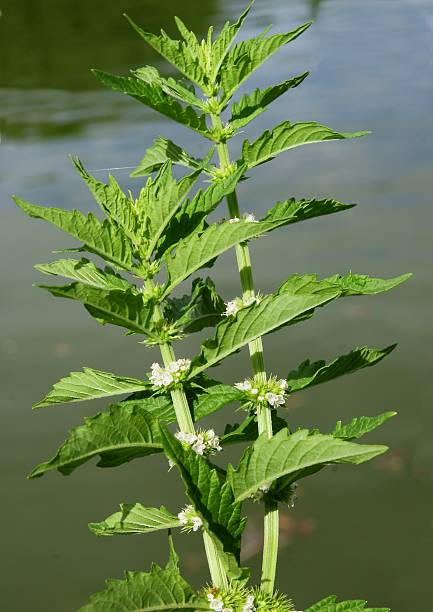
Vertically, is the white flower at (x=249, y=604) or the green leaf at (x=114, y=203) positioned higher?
the green leaf at (x=114, y=203)

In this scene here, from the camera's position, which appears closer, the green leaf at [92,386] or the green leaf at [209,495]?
the green leaf at [209,495]

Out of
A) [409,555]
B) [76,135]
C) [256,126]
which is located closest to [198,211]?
[409,555]

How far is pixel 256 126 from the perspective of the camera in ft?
8.63

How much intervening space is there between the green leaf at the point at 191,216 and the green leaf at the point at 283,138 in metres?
0.08

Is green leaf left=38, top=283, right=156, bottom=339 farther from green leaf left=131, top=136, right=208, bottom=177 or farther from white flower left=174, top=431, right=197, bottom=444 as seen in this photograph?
green leaf left=131, top=136, right=208, bottom=177

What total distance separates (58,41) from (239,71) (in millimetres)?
3455

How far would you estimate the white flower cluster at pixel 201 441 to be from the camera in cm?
73

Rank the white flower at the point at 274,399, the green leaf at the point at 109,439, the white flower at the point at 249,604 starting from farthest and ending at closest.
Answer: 1. the white flower at the point at 274,399
2. the white flower at the point at 249,604
3. the green leaf at the point at 109,439

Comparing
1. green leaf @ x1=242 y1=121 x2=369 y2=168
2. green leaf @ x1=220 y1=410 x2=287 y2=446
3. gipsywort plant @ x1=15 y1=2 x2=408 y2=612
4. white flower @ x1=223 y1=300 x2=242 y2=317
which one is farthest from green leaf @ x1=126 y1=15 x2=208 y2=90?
green leaf @ x1=220 y1=410 x2=287 y2=446

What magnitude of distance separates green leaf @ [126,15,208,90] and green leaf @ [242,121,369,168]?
0.11 m

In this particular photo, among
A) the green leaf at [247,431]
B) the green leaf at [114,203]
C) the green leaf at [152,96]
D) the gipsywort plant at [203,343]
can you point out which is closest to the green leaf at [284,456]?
the gipsywort plant at [203,343]

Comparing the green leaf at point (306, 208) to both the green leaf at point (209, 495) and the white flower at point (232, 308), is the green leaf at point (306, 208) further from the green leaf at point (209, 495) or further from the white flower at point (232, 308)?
the green leaf at point (209, 495)

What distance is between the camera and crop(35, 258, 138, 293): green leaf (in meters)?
0.74

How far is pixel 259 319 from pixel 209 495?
0.15 metres
